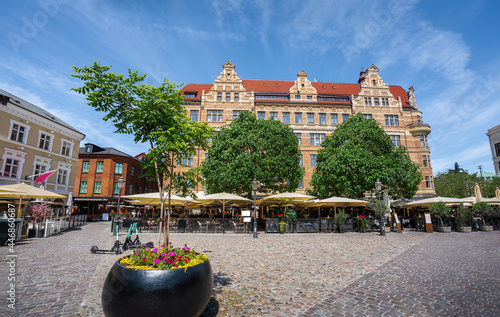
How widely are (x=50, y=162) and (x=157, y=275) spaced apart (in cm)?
2929

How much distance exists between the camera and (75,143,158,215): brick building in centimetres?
3734

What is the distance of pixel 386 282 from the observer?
19.8 ft

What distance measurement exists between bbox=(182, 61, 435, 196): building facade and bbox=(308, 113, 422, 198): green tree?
8.01m

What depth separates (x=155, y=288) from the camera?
10.9 feet

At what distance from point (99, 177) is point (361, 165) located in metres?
36.1

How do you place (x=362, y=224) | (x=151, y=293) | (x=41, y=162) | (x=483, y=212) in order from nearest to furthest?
(x=151, y=293) → (x=483, y=212) → (x=362, y=224) → (x=41, y=162)

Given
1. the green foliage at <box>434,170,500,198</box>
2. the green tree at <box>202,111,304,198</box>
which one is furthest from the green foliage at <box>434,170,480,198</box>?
the green tree at <box>202,111,304,198</box>

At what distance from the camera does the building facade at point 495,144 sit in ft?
131

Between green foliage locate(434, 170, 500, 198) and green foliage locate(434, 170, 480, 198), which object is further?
green foliage locate(434, 170, 480, 198)

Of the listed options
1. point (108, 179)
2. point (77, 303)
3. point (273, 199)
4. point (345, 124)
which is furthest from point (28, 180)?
point (345, 124)

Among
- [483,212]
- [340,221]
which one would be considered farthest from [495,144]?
[340,221]

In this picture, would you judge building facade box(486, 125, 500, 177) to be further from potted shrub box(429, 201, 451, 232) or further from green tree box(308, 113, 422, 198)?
potted shrub box(429, 201, 451, 232)

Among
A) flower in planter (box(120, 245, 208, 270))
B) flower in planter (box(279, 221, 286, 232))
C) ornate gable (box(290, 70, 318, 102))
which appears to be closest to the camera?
flower in planter (box(120, 245, 208, 270))

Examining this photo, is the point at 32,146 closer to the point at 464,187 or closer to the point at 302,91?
the point at 302,91
